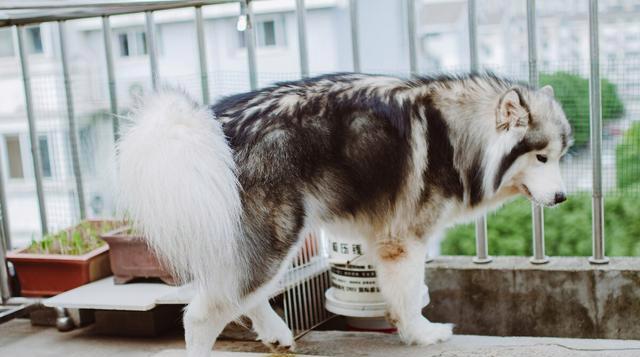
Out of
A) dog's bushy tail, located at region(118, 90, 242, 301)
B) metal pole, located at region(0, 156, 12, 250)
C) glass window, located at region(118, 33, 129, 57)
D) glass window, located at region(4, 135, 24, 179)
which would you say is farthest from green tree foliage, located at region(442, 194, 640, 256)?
glass window, located at region(4, 135, 24, 179)

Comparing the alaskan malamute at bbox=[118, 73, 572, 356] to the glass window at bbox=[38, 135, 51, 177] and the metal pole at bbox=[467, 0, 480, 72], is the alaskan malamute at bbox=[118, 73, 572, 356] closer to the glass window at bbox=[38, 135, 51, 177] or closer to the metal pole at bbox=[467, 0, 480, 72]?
the metal pole at bbox=[467, 0, 480, 72]

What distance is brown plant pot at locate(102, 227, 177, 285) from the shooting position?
3084mm

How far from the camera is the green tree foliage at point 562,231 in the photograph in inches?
352

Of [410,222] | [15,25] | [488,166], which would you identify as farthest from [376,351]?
[15,25]

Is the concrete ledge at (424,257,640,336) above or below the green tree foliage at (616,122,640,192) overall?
below

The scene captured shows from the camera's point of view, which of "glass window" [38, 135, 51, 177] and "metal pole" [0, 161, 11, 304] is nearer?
"metal pole" [0, 161, 11, 304]

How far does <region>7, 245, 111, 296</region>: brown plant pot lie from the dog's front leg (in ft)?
4.83

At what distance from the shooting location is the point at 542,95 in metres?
2.68

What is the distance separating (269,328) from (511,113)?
1.28 metres

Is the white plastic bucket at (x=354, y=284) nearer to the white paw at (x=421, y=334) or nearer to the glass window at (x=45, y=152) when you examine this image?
the white paw at (x=421, y=334)

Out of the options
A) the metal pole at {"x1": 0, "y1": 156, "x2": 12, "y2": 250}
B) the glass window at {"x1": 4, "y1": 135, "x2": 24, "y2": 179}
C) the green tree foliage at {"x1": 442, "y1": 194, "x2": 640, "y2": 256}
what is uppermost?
the metal pole at {"x1": 0, "y1": 156, "x2": 12, "y2": 250}

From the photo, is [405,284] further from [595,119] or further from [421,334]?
[595,119]

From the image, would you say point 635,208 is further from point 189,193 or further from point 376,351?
point 189,193

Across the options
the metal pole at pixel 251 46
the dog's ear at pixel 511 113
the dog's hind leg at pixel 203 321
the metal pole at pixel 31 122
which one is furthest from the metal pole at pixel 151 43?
the dog's ear at pixel 511 113
